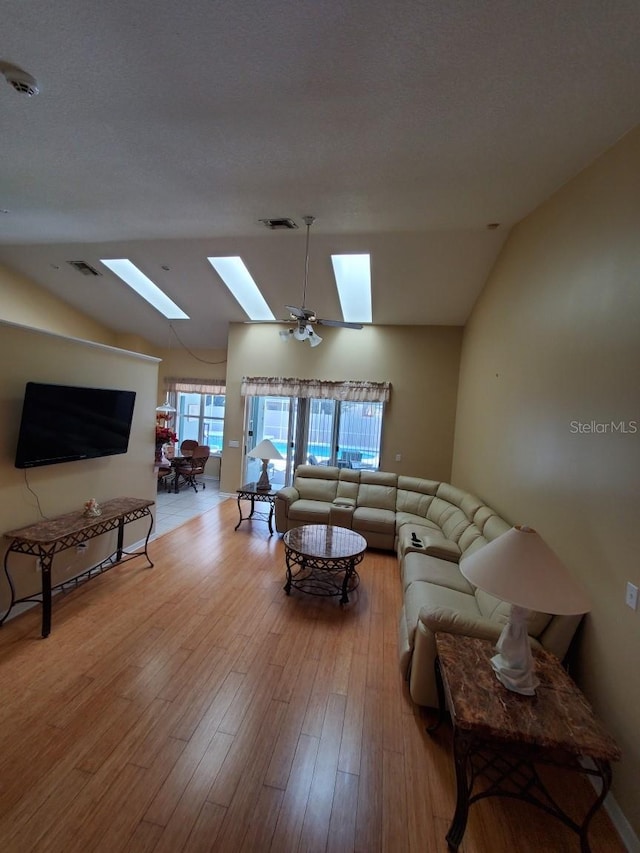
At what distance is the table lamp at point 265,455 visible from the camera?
16.8 ft

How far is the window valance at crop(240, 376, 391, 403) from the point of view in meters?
6.33

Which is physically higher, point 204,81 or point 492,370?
point 204,81

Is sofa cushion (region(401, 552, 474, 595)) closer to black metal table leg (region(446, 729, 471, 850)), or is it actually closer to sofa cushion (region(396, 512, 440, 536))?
sofa cushion (region(396, 512, 440, 536))

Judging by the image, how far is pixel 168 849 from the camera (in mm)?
1406

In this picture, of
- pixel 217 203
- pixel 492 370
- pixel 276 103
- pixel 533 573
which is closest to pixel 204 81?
pixel 276 103

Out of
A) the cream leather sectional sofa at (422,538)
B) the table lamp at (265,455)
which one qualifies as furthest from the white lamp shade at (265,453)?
the cream leather sectional sofa at (422,538)

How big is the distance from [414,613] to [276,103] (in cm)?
332

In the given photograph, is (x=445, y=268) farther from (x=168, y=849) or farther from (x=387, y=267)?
(x=168, y=849)

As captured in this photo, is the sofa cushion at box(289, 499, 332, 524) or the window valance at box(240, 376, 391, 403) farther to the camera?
the window valance at box(240, 376, 391, 403)

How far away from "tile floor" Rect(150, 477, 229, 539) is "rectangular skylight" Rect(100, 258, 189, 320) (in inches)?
139

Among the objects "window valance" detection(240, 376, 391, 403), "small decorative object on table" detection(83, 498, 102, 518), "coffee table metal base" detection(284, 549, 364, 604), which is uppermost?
"window valance" detection(240, 376, 391, 403)

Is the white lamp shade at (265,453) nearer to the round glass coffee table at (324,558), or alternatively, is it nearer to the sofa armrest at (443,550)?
the round glass coffee table at (324,558)

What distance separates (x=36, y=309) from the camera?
636cm

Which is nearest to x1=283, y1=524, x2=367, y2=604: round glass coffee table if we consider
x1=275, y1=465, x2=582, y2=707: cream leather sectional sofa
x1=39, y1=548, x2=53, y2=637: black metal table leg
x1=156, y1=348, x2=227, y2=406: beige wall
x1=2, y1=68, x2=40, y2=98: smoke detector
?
x1=275, y1=465, x2=582, y2=707: cream leather sectional sofa
